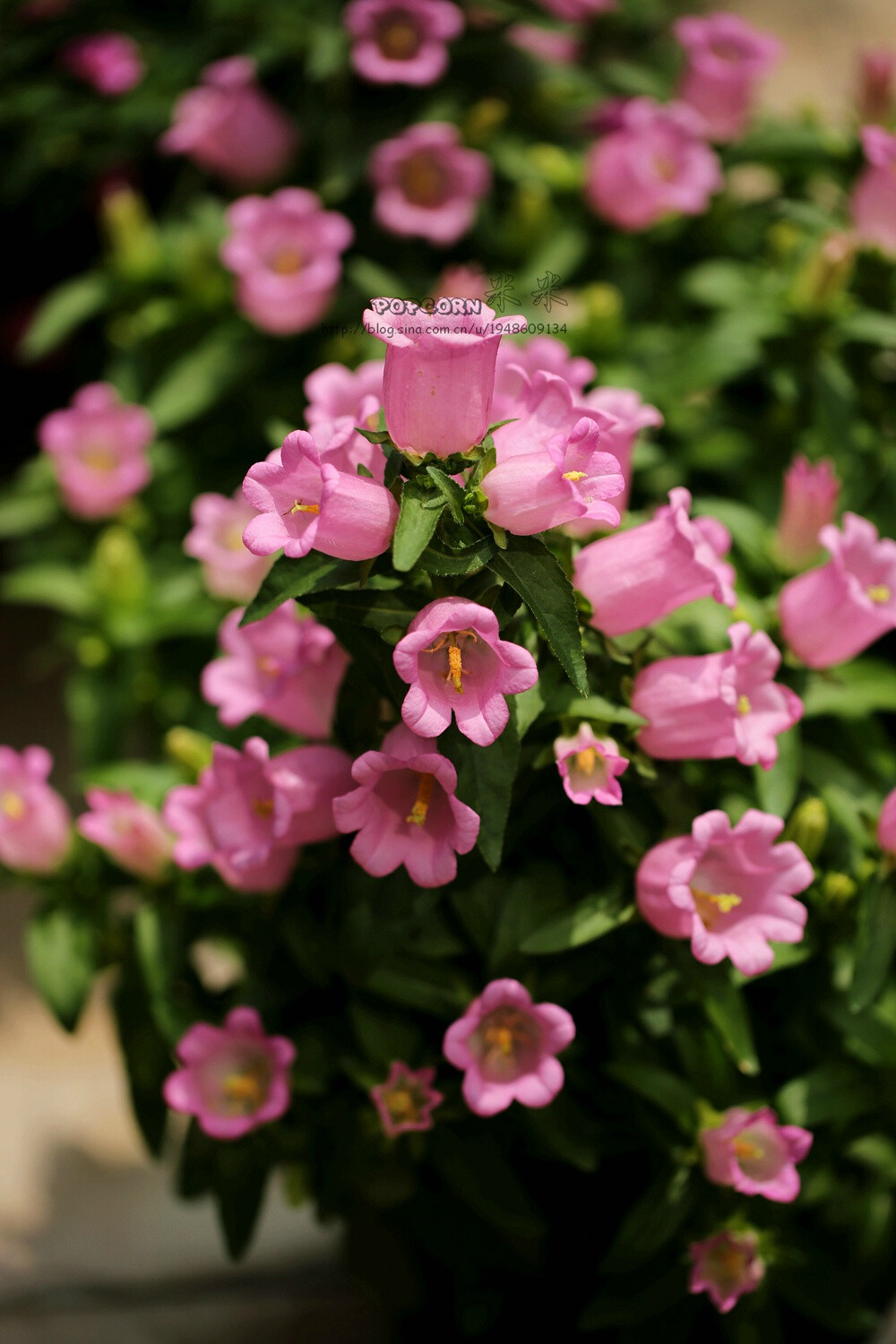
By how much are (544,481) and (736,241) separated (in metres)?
1.12

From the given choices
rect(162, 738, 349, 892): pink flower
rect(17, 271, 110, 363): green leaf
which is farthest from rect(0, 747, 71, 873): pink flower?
rect(17, 271, 110, 363): green leaf

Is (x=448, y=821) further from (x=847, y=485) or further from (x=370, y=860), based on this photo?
(x=847, y=485)

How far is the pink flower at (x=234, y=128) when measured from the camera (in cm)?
153

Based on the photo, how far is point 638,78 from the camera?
1.74 meters

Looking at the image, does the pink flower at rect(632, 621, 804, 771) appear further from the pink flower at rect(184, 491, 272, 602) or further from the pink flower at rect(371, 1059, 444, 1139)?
the pink flower at rect(184, 491, 272, 602)

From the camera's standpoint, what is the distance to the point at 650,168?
1491mm

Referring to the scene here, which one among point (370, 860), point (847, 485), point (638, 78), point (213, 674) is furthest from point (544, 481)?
point (638, 78)

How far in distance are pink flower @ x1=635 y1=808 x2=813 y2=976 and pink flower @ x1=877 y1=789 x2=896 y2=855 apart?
123mm

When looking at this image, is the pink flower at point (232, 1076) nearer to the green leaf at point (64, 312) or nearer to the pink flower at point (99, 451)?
the pink flower at point (99, 451)

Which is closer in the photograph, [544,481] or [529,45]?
[544,481]

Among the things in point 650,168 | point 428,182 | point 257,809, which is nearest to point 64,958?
point 257,809

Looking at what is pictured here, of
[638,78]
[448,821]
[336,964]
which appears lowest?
[336,964]

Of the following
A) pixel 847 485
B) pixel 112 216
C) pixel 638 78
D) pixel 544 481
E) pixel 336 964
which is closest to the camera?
pixel 544 481

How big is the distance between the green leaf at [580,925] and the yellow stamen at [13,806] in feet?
1.74
